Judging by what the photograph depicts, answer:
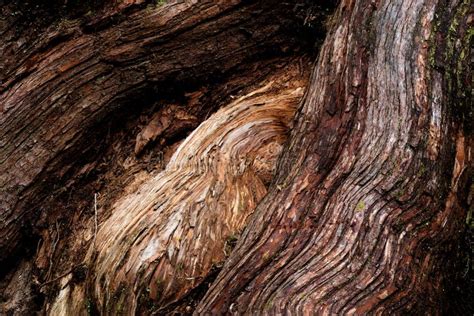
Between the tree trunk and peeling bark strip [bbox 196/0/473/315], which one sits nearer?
peeling bark strip [bbox 196/0/473/315]

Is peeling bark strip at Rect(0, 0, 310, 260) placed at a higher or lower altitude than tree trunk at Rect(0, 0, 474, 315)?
higher

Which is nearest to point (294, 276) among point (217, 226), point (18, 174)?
point (217, 226)

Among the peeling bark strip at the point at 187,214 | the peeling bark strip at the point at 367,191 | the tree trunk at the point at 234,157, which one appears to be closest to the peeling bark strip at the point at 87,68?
the tree trunk at the point at 234,157

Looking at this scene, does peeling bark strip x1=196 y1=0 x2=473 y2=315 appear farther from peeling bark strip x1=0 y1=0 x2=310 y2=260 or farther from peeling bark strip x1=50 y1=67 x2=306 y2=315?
peeling bark strip x1=0 y1=0 x2=310 y2=260

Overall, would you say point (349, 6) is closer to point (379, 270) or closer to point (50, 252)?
point (379, 270)

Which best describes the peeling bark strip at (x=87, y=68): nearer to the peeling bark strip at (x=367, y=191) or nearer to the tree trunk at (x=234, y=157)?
the tree trunk at (x=234, y=157)

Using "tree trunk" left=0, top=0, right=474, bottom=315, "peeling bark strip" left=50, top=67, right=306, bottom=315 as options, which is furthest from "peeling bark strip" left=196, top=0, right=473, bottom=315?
"peeling bark strip" left=50, top=67, right=306, bottom=315
